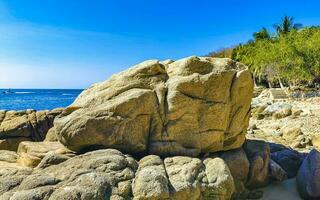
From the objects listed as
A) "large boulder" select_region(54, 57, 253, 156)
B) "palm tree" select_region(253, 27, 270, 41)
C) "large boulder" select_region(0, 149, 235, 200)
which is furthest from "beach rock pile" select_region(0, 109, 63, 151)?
"palm tree" select_region(253, 27, 270, 41)

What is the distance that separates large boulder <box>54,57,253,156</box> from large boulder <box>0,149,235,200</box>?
846mm

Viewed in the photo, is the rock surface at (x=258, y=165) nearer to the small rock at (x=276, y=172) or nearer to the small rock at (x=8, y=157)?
the small rock at (x=276, y=172)

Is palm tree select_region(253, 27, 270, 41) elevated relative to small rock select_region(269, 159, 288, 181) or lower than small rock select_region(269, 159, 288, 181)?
elevated

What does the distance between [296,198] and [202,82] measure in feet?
13.8

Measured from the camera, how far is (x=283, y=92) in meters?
39.8

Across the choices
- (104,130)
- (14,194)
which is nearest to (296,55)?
(104,130)

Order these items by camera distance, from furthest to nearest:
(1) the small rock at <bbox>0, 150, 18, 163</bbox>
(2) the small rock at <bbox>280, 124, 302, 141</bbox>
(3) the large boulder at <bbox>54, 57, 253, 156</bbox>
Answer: (2) the small rock at <bbox>280, 124, 302, 141</bbox> → (1) the small rock at <bbox>0, 150, 18, 163</bbox> → (3) the large boulder at <bbox>54, 57, 253, 156</bbox>

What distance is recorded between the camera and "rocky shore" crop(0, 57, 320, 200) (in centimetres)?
722

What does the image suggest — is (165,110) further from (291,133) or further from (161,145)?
(291,133)

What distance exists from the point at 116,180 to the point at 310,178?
586 cm

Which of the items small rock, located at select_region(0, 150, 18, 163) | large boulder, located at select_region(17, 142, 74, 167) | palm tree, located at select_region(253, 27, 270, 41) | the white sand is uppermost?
palm tree, located at select_region(253, 27, 270, 41)

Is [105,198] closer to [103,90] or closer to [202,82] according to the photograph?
[103,90]

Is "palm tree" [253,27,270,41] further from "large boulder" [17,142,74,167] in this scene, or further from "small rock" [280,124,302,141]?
"large boulder" [17,142,74,167]

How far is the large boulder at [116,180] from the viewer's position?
21.8 feet
